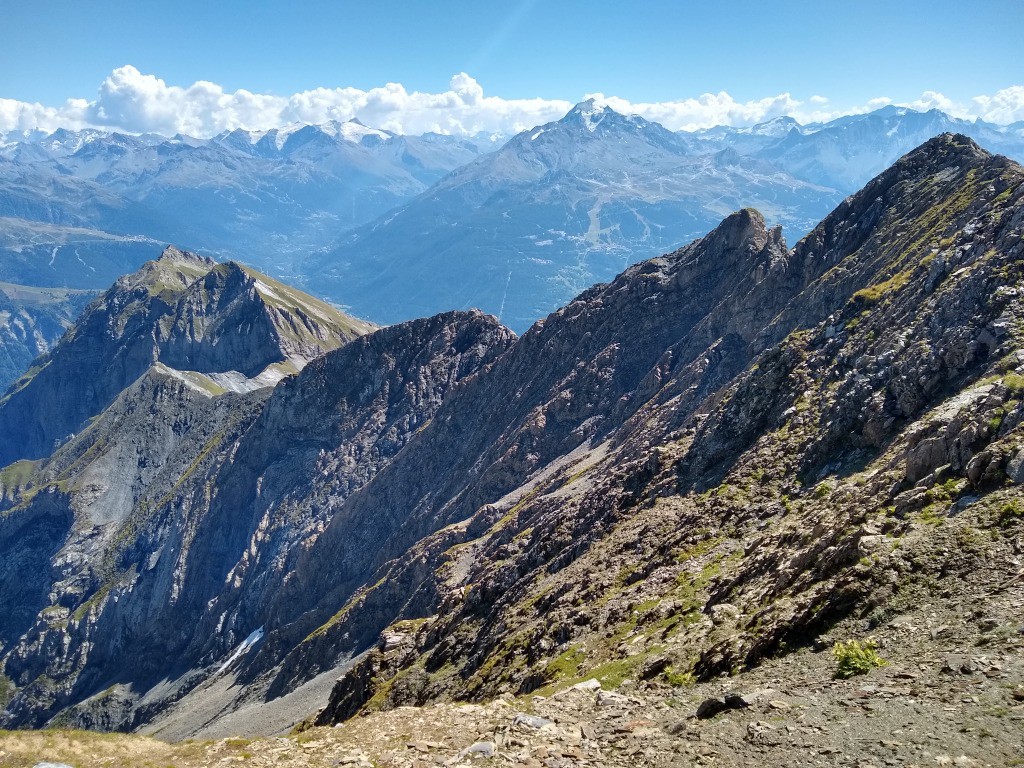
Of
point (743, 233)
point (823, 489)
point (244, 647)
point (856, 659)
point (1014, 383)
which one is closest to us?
point (856, 659)

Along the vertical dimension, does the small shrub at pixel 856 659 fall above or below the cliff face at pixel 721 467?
below

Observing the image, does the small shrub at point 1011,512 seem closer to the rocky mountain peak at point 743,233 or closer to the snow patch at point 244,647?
the rocky mountain peak at point 743,233

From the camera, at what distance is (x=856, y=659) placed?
1998 centimetres

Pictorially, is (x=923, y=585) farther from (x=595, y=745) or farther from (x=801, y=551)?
(x=595, y=745)

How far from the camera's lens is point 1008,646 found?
18.0 m

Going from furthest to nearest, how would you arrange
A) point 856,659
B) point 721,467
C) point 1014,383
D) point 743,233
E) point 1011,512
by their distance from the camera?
point 743,233 → point 721,467 → point 1014,383 → point 1011,512 → point 856,659

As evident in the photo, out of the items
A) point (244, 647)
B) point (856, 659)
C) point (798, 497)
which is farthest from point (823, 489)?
point (244, 647)

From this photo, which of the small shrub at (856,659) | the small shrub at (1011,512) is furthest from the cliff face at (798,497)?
the small shrub at (856,659)

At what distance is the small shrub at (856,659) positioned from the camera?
19.7 meters

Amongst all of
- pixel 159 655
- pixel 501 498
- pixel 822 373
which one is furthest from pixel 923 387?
pixel 159 655

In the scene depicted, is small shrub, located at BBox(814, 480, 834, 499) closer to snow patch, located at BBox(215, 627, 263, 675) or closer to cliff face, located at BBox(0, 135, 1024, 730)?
cliff face, located at BBox(0, 135, 1024, 730)

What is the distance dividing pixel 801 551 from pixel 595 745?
1299 cm

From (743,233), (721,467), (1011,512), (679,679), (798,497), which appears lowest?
(679,679)

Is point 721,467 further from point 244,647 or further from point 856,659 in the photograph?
point 244,647
